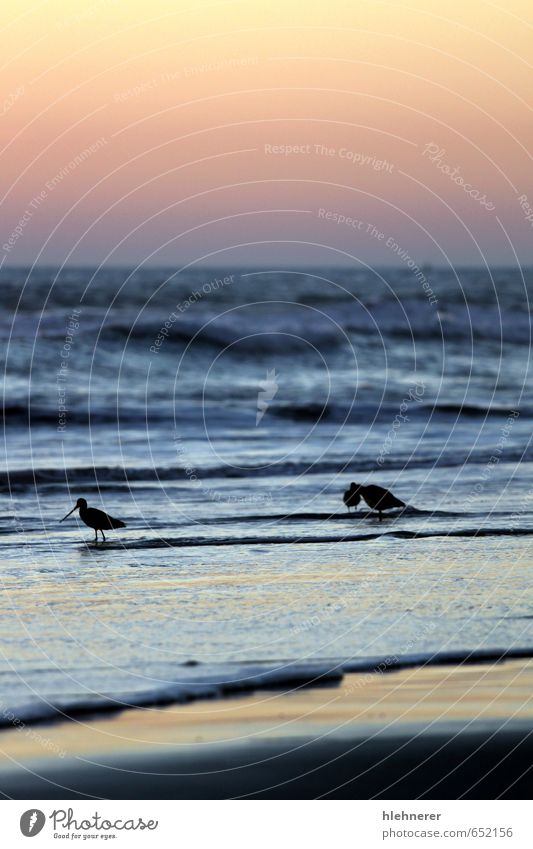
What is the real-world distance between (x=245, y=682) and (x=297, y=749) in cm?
79

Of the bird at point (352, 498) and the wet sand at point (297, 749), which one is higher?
the bird at point (352, 498)

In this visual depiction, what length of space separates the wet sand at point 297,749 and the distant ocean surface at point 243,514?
0.28 meters

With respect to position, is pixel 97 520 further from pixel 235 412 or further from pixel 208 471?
pixel 235 412

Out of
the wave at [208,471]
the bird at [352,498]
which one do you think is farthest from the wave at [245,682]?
the wave at [208,471]

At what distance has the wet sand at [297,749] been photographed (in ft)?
19.5

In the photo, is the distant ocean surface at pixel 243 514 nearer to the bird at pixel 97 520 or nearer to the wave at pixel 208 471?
the wave at pixel 208 471

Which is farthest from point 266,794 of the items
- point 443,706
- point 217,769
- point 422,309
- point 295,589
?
point 422,309

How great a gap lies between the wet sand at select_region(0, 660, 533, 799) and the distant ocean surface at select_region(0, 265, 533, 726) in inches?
11.0

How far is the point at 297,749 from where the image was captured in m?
6.27

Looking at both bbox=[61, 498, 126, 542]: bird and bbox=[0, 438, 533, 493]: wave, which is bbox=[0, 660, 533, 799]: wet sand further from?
bbox=[0, 438, 533, 493]: wave

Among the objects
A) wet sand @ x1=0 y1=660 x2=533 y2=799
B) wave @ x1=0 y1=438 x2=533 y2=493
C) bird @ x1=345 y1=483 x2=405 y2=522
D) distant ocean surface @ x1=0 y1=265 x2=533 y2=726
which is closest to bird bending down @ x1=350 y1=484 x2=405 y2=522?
bird @ x1=345 y1=483 x2=405 y2=522

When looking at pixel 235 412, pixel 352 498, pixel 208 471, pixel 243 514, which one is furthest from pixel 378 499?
pixel 235 412

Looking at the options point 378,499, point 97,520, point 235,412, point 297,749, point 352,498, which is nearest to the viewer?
point 297,749

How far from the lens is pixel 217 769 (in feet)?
19.8
